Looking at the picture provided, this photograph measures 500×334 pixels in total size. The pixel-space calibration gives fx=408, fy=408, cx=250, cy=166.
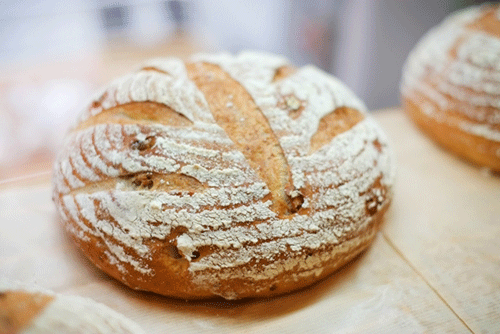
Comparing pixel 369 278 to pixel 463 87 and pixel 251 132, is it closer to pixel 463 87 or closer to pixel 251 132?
pixel 251 132

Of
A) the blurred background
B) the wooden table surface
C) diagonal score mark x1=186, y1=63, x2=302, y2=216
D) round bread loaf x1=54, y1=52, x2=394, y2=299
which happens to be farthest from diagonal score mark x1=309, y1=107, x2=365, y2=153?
the blurred background

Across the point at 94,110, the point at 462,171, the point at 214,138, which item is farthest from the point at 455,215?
the point at 94,110

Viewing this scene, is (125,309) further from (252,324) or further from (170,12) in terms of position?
(170,12)

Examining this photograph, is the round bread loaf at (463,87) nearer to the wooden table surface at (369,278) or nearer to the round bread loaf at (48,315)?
the wooden table surface at (369,278)

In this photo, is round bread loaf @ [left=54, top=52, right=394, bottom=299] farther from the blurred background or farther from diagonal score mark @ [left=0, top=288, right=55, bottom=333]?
the blurred background

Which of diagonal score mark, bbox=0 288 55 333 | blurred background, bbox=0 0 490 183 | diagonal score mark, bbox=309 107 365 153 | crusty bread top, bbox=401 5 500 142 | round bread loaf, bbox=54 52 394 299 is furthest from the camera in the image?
blurred background, bbox=0 0 490 183

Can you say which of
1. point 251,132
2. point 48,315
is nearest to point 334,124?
point 251,132

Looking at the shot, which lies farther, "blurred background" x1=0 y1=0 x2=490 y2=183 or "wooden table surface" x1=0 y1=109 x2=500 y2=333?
"blurred background" x1=0 y1=0 x2=490 y2=183
